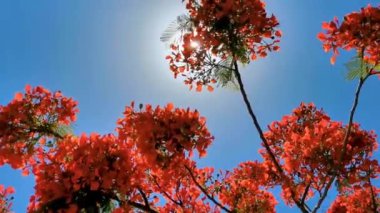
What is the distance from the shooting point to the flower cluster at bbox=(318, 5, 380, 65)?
687 cm

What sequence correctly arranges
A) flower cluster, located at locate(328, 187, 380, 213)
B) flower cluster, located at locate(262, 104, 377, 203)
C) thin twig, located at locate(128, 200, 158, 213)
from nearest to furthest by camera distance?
thin twig, located at locate(128, 200, 158, 213) → flower cluster, located at locate(262, 104, 377, 203) → flower cluster, located at locate(328, 187, 380, 213)

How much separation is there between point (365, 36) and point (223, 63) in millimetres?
2313

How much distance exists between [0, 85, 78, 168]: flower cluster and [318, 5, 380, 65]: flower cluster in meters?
4.89

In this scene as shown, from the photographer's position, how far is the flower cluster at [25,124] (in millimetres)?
7453

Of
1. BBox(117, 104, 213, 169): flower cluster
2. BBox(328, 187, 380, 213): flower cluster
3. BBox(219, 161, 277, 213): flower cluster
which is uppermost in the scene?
BBox(328, 187, 380, 213): flower cluster

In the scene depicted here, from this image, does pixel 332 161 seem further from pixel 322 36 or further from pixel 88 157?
pixel 88 157

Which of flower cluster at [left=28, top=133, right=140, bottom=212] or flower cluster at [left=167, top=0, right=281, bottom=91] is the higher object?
flower cluster at [left=167, top=0, right=281, bottom=91]

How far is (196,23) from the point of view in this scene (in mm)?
7535

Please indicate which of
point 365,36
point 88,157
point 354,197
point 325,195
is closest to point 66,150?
point 88,157

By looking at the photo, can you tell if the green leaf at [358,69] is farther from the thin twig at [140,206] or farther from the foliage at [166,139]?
the thin twig at [140,206]

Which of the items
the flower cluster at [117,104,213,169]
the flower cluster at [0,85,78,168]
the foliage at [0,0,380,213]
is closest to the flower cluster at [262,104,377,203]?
the foliage at [0,0,380,213]

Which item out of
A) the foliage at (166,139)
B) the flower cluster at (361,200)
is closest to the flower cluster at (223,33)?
the foliage at (166,139)

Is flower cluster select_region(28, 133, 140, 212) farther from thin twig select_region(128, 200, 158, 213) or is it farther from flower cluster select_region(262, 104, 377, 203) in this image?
flower cluster select_region(262, 104, 377, 203)

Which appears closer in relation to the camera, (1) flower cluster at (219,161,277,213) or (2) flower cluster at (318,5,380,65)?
(2) flower cluster at (318,5,380,65)
